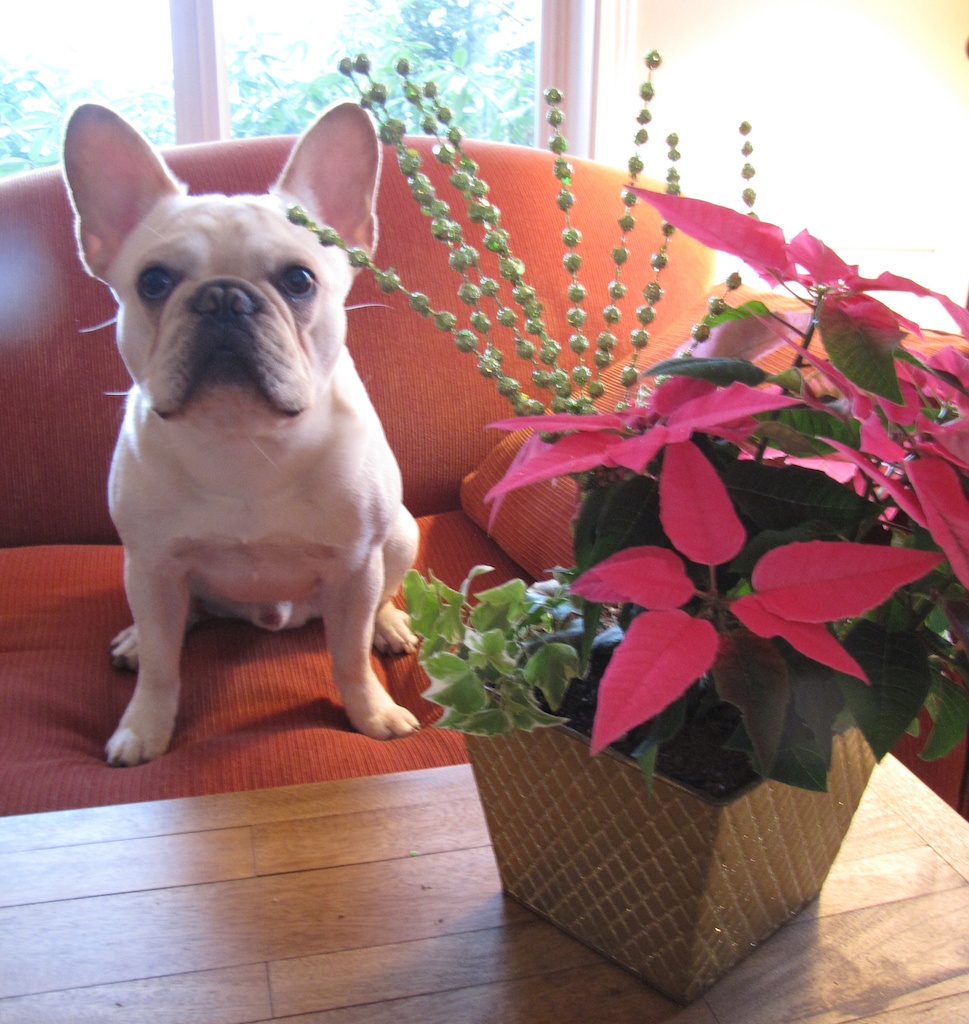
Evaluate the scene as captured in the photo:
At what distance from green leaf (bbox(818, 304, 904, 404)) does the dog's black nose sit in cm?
65

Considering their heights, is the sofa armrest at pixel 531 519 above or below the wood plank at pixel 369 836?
below

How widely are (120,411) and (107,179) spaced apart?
57 cm

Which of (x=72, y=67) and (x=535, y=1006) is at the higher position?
(x=72, y=67)

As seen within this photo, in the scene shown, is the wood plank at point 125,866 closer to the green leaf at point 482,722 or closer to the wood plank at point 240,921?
the wood plank at point 240,921

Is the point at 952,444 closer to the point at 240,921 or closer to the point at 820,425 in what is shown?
the point at 820,425

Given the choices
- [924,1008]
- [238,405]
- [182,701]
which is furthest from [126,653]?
[924,1008]

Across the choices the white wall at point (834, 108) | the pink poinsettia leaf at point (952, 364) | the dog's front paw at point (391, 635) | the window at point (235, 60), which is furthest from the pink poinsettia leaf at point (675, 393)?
the window at point (235, 60)

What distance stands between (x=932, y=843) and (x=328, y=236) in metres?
0.50

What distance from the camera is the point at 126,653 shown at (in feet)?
3.93

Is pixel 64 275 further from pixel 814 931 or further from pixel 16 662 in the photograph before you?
pixel 814 931

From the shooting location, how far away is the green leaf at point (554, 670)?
18.2 inches

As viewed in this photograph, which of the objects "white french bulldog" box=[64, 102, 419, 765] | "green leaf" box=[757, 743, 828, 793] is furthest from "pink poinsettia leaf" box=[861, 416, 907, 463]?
"white french bulldog" box=[64, 102, 419, 765]

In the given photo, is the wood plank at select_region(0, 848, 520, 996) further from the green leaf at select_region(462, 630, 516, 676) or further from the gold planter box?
the green leaf at select_region(462, 630, 516, 676)

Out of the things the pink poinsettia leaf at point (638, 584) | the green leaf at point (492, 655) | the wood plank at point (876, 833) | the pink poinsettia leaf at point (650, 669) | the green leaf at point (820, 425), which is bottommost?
the wood plank at point (876, 833)
